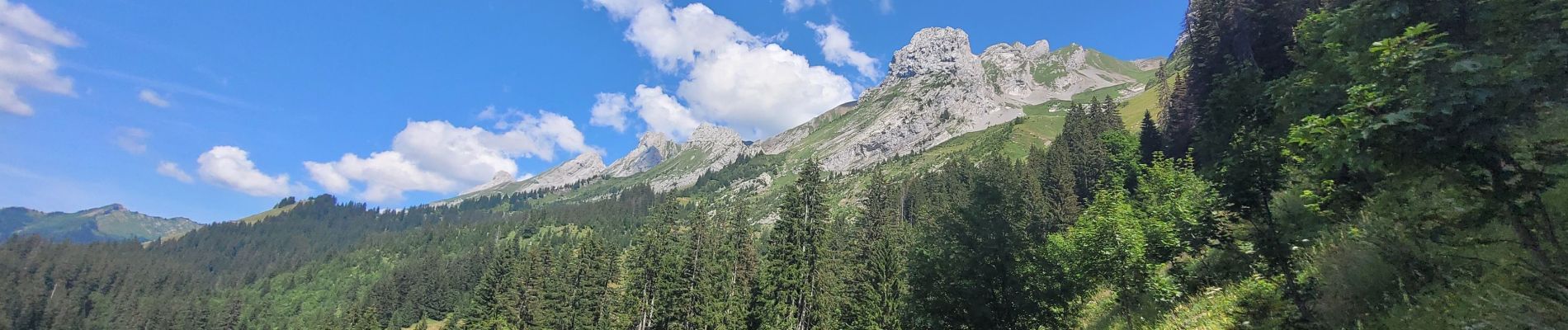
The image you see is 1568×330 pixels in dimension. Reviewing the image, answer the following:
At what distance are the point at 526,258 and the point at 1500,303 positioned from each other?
8040 cm

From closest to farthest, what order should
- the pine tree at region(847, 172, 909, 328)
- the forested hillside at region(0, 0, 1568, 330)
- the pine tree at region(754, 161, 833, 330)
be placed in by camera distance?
the forested hillside at region(0, 0, 1568, 330) < the pine tree at region(847, 172, 909, 328) < the pine tree at region(754, 161, 833, 330)

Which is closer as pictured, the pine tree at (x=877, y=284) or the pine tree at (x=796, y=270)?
the pine tree at (x=877, y=284)

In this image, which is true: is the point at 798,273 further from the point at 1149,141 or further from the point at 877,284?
the point at 1149,141

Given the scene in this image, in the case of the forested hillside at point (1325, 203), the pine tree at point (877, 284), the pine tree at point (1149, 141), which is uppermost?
the pine tree at point (1149, 141)

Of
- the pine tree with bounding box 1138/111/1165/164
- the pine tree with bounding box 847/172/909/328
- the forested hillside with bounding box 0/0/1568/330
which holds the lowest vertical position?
the pine tree with bounding box 847/172/909/328

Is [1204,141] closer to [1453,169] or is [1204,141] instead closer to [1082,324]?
[1453,169]

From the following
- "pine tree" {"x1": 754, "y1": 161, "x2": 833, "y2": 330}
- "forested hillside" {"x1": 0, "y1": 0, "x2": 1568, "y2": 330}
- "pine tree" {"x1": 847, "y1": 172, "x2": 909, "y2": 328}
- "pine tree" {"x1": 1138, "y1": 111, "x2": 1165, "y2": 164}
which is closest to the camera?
"forested hillside" {"x1": 0, "y1": 0, "x2": 1568, "y2": 330}

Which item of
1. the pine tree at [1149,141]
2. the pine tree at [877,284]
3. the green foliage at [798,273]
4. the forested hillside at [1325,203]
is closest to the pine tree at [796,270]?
the green foliage at [798,273]

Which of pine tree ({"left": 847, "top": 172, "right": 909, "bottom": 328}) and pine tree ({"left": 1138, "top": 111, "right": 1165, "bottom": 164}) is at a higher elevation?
pine tree ({"left": 1138, "top": 111, "right": 1165, "bottom": 164})

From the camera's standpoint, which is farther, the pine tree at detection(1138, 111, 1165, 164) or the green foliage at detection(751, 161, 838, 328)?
the pine tree at detection(1138, 111, 1165, 164)

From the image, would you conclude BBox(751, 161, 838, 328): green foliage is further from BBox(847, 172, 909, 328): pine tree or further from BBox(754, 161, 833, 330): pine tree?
BBox(847, 172, 909, 328): pine tree

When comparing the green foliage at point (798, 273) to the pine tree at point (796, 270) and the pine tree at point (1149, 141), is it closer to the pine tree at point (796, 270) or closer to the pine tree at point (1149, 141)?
the pine tree at point (796, 270)

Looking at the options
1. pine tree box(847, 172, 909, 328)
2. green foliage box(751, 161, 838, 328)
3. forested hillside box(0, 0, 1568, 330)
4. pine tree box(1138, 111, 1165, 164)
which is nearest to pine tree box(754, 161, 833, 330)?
green foliage box(751, 161, 838, 328)

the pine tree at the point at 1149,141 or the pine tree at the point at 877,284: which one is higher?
the pine tree at the point at 1149,141
